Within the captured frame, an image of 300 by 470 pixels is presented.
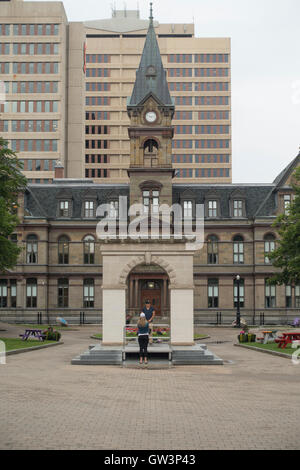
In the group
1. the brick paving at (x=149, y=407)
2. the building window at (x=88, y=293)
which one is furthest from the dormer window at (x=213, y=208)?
the brick paving at (x=149, y=407)

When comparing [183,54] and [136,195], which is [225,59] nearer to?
[183,54]

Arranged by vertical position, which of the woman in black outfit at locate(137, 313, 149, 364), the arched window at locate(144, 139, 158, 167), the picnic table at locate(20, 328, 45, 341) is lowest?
the picnic table at locate(20, 328, 45, 341)

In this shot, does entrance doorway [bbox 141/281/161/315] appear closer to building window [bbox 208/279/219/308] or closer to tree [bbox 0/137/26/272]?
building window [bbox 208/279/219/308]

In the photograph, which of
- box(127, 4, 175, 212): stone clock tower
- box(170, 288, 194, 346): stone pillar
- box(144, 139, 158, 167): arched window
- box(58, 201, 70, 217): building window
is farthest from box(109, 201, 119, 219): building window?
box(170, 288, 194, 346): stone pillar

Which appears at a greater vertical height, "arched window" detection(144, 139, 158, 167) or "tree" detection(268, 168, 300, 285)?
"arched window" detection(144, 139, 158, 167)

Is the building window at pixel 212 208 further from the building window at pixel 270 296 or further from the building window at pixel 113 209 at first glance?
the building window at pixel 113 209

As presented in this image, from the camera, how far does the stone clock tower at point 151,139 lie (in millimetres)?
57438

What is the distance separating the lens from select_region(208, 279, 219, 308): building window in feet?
193

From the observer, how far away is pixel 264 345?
3089 cm

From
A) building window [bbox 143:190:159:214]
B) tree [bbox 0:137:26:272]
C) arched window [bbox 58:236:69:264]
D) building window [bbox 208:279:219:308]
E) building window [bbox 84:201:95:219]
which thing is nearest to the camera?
tree [bbox 0:137:26:272]

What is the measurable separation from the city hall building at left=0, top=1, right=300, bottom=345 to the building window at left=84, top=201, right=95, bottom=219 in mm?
103

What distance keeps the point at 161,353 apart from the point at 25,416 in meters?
13.3

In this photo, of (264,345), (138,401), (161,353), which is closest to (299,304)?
(264,345)

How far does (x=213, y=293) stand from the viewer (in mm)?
59188
